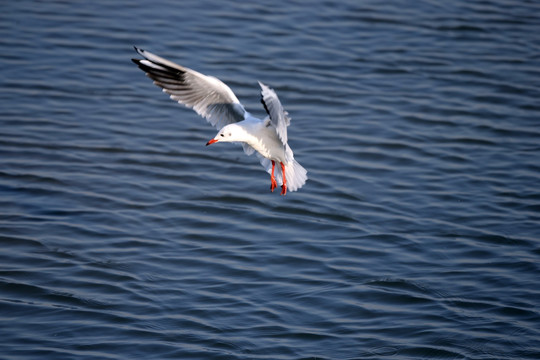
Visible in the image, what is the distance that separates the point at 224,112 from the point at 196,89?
384mm

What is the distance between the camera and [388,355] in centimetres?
706

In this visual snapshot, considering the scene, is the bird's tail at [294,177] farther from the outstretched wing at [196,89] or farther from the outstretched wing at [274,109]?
the outstretched wing at [274,109]

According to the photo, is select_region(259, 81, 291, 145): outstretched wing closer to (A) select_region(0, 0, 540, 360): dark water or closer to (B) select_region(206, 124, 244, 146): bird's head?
(B) select_region(206, 124, 244, 146): bird's head

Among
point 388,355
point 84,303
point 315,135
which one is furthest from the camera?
point 315,135

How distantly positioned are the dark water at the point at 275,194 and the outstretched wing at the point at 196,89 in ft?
4.08

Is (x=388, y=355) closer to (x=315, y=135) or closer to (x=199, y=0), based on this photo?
(x=315, y=135)

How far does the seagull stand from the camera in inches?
304

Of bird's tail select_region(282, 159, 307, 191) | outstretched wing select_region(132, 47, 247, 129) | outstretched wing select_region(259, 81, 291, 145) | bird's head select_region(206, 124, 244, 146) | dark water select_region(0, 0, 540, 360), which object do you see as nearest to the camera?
outstretched wing select_region(259, 81, 291, 145)

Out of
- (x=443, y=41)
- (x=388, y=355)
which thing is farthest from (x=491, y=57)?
(x=388, y=355)

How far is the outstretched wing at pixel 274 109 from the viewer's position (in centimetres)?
683

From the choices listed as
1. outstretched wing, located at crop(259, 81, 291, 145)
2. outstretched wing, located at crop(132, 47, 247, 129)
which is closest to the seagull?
outstretched wing, located at crop(132, 47, 247, 129)

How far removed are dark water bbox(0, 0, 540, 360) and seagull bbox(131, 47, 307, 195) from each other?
2.57 feet

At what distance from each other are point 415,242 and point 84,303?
327cm

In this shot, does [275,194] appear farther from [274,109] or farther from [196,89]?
[274,109]
